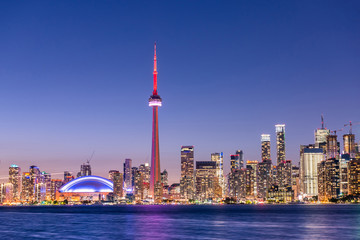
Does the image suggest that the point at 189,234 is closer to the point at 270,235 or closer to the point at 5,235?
the point at 270,235

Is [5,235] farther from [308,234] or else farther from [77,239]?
[308,234]

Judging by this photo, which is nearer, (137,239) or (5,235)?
(137,239)

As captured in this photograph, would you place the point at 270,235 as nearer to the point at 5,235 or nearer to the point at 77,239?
the point at 77,239

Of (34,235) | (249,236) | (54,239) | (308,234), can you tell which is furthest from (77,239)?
(308,234)

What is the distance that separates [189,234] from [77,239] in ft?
61.6

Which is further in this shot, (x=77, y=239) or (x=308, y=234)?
(x=308, y=234)

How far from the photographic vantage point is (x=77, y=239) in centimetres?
7444

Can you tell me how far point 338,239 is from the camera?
7312 centimetres

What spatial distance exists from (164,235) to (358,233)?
32.0m

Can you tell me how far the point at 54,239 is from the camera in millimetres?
77000

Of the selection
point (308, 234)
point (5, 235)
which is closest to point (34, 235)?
point (5, 235)

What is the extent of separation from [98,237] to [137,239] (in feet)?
22.6

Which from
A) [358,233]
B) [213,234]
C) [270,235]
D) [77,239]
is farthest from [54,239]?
[358,233]

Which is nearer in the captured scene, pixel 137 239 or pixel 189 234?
pixel 137 239
